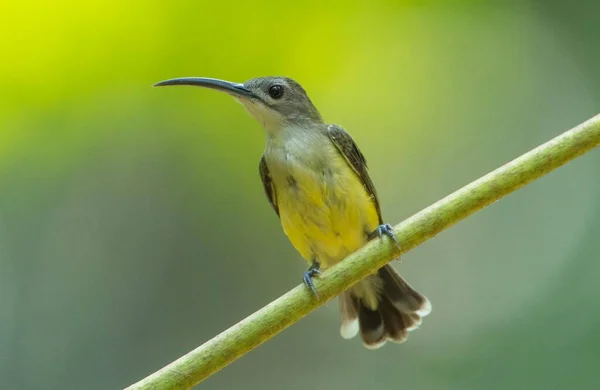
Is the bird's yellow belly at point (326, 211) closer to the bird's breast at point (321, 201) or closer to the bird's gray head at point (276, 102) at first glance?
the bird's breast at point (321, 201)

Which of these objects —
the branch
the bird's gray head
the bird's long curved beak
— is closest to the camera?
the branch

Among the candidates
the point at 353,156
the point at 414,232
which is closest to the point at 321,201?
the point at 353,156

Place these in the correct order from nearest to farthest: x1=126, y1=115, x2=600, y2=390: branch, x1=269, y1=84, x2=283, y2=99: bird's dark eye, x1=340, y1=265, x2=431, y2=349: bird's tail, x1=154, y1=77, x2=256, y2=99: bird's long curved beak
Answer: x1=126, y1=115, x2=600, y2=390: branch → x1=154, y1=77, x2=256, y2=99: bird's long curved beak → x1=269, y1=84, x2=283, y2=99: bird's dark eye → x1=340, y1=265, x2=431, y2=349: bird's tail

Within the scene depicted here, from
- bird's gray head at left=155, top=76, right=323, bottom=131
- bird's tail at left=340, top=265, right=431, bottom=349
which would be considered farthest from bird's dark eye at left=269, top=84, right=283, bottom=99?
bird's tail at left=340, top=265, right=431, bottom=349

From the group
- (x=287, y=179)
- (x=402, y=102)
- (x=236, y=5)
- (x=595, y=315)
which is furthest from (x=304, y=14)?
(x=595, y=315)

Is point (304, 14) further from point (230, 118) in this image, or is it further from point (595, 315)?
point (595, 315)

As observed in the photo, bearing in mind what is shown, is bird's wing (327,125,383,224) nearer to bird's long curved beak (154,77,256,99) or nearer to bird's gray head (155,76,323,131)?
bird's gray head (155,76,323,131)

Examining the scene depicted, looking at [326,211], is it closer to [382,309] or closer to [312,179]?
[312,179]
